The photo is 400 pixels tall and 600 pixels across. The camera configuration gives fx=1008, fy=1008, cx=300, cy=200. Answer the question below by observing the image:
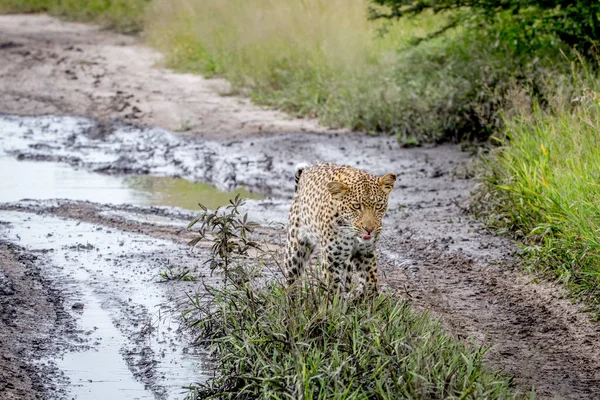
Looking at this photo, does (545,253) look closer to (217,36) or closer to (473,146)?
(473,146)

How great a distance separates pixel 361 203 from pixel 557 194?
2.49m

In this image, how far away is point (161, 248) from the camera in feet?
29.8

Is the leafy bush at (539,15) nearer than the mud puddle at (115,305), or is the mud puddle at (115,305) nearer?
the mud puddle at (115,305)

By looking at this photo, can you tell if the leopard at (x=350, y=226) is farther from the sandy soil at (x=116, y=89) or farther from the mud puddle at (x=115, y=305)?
the sandy soil at (x=116, y=89)

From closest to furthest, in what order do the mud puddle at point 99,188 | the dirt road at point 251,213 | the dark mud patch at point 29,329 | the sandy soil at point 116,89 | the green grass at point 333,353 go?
the green grass at point 333,353
the dark mud patch at point 29,329
the dirt road at point 251,213
the mud puddle at point 99,188
the sandy soil at point 116,89

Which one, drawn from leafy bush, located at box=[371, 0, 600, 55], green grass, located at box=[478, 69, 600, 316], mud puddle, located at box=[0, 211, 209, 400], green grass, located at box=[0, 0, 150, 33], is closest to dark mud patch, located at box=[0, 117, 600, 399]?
green grass, located at box=[478, 69, 600, 316]

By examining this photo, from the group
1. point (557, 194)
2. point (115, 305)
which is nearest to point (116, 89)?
point (115, 305)

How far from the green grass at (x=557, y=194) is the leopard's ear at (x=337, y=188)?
6.63 ft

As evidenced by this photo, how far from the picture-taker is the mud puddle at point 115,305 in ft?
20.8

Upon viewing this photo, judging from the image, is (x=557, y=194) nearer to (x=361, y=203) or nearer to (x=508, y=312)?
(x=508, y=312)

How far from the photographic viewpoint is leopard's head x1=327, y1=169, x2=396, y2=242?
6285mm

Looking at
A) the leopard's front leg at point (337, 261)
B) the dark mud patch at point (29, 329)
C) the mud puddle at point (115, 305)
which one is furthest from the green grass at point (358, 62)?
the dark mud patch at point (29, 329)

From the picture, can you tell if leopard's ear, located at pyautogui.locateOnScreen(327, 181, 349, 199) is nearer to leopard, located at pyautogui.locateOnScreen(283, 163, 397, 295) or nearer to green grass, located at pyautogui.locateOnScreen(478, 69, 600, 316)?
leopard, located at pyautogui.locateOnScreen(283, 163, 397, 295)

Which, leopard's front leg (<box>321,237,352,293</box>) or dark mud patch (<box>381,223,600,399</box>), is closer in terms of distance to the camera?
dark mud patch (<box>381,223,600,399</box>)
